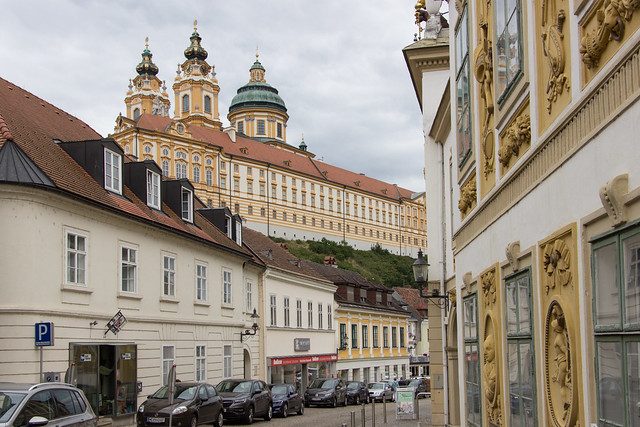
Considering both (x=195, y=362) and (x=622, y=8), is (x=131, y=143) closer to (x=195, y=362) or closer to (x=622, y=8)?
(x=195, y=362)

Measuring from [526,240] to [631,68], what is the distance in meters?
3.23

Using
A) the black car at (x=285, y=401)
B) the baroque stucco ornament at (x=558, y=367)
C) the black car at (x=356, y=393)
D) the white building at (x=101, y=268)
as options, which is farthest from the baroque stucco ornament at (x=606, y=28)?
the black car at (x=356, y=393)

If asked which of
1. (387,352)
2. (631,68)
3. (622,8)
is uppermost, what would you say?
(622,8)

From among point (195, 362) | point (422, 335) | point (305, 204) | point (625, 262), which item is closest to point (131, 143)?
point (305, 204)

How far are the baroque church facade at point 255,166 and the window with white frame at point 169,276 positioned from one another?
72312 millimetres

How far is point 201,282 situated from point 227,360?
4257 millimetres

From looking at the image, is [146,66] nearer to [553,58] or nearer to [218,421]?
[218,421]

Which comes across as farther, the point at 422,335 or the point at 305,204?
the point at 305,204

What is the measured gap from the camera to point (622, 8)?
4535mm

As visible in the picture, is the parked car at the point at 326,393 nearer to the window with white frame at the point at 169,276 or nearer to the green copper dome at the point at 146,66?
Answer: the window with white frame at the point at 169,276

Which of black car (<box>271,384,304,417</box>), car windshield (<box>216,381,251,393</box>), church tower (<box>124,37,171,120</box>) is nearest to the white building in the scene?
car windshield (<box>216,381,251,393</box>)

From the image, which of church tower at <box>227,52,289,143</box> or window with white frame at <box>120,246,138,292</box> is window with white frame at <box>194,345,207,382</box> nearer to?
window with white frame at <box>120,246,138,292</box>

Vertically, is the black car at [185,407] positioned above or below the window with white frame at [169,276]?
below

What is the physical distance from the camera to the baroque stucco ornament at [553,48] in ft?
19.5
